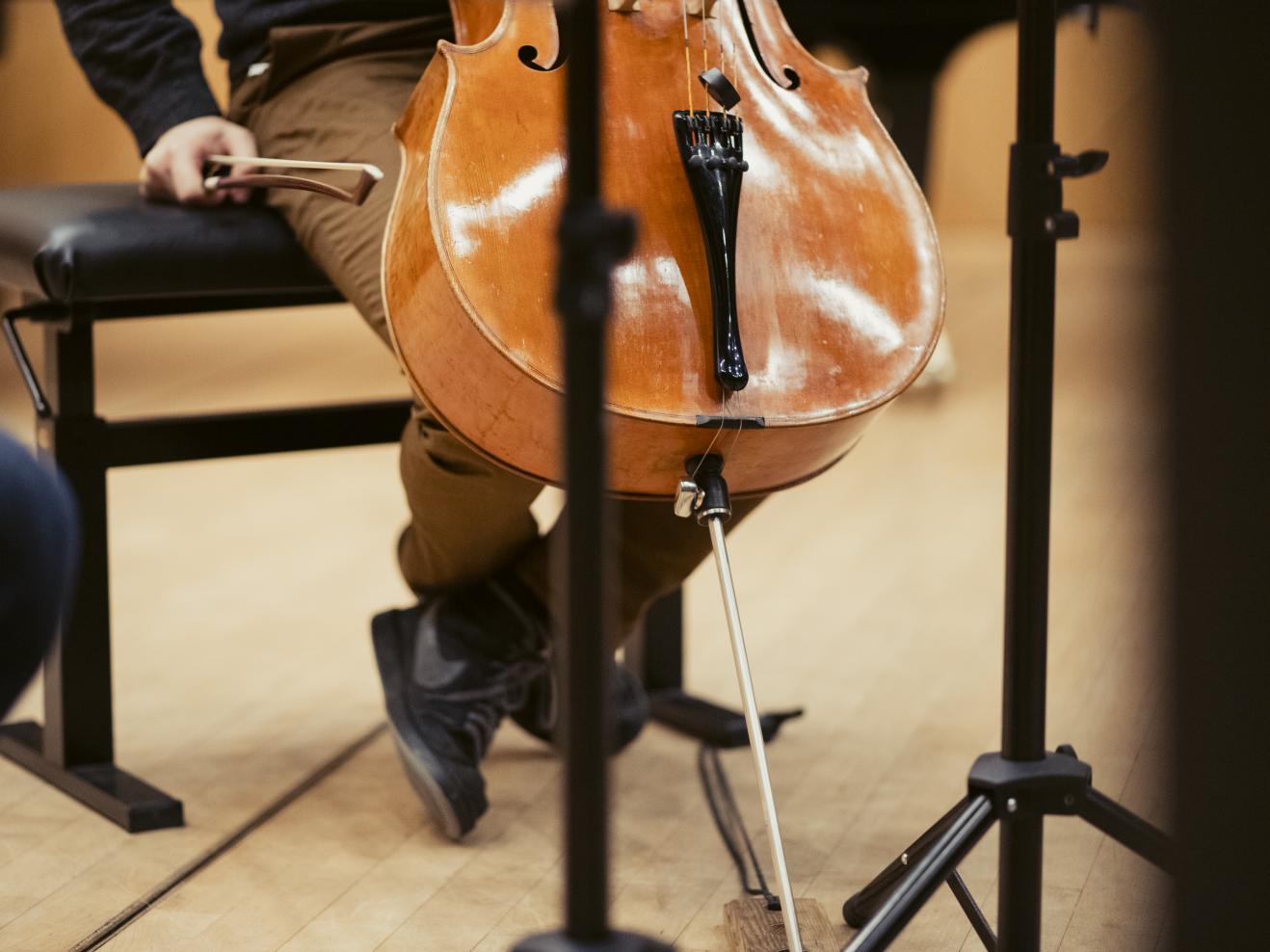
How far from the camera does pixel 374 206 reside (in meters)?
1.18

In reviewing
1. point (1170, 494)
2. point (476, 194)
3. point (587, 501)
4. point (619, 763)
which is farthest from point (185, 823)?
point (1170, 494)

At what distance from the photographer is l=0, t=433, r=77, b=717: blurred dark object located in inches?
24.5

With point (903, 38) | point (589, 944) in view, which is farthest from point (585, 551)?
point (903, 38)

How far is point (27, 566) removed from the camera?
627 mm

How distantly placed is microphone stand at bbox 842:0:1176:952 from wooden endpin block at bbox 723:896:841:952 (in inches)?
6.0

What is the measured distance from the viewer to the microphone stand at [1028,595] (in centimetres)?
86

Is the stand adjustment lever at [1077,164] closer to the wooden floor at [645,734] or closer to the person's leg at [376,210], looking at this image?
the wooden floor at [645,734]

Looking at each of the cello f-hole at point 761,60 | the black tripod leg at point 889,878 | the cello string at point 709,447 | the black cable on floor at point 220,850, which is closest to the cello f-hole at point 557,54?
the cello f-hole at point 761,60

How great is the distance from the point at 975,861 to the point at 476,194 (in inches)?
24.2

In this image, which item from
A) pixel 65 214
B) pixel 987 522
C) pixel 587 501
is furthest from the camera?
pixel 987 522

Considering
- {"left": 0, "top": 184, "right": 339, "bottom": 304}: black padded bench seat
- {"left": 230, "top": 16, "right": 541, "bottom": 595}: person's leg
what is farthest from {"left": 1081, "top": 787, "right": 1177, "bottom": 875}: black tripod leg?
{"left": 0, "top": 184, "right": 339, "bottom": 304}: black padded bench seat

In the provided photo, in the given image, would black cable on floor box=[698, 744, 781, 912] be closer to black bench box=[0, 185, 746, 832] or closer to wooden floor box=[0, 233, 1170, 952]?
wooden floor box=[0, 233, 1170, 952]

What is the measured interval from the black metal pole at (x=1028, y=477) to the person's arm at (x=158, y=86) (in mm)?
690

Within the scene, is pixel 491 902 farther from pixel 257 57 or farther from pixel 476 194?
pixel 257 57
